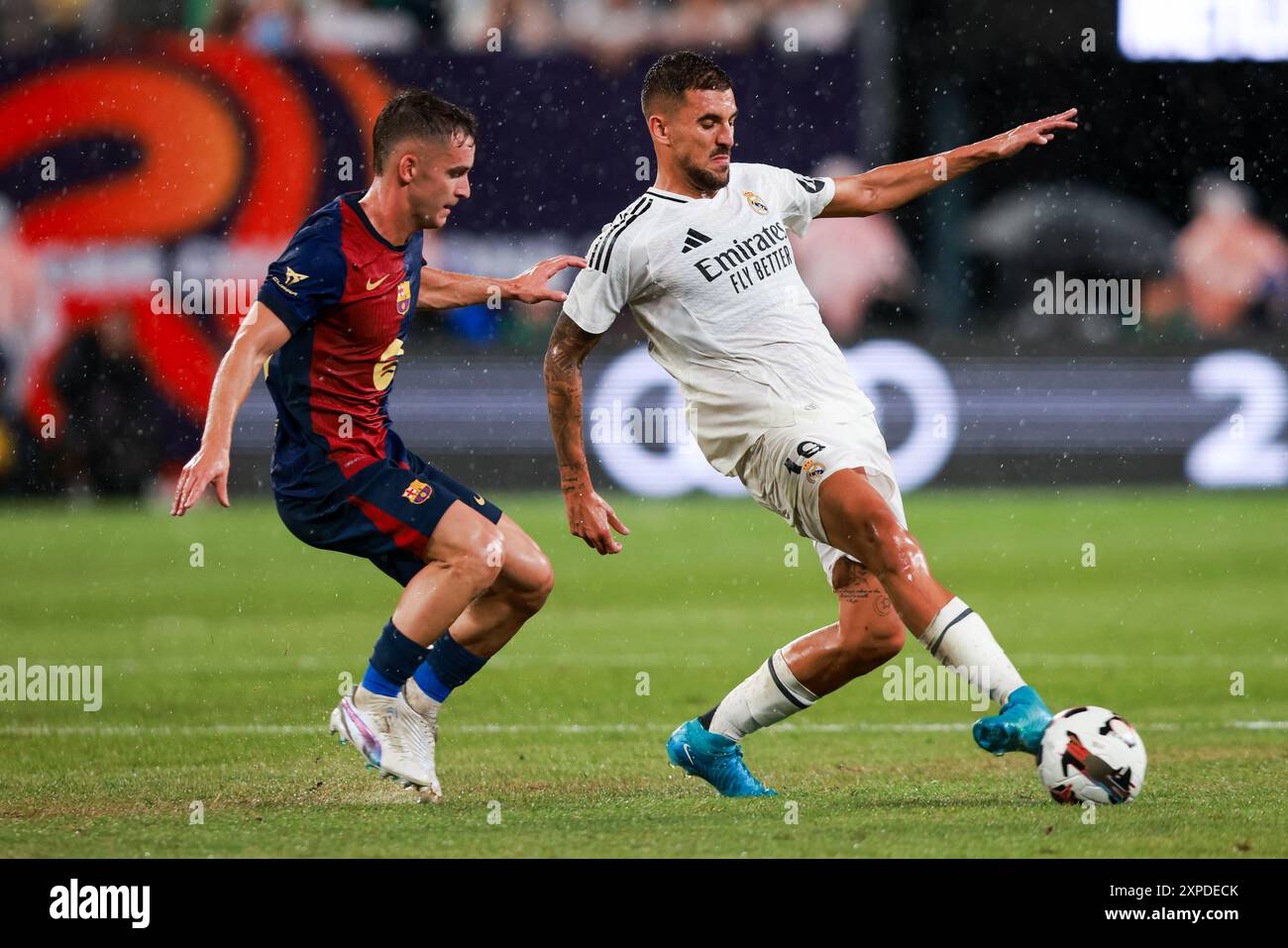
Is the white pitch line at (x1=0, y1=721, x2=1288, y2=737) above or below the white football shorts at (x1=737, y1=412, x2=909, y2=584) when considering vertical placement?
below

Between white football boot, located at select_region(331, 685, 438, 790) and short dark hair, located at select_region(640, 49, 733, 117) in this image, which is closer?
white football boot, located at select_region(331, 685, 438, 790)

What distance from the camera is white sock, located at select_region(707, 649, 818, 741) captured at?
20.2 feet

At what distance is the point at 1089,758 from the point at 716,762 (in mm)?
1386

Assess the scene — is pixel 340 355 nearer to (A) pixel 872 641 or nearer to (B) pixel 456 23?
(A) pixel 872 641

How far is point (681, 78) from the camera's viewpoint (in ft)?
19.9

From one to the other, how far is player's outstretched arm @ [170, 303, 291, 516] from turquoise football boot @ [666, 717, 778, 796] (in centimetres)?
173

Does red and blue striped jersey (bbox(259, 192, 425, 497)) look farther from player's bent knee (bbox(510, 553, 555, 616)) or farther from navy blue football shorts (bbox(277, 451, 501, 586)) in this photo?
player's bent knee (bbox(510, 553, 555, 616))

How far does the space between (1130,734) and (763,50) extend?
43.9 ft

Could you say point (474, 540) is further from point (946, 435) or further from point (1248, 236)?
point (1248, 236)

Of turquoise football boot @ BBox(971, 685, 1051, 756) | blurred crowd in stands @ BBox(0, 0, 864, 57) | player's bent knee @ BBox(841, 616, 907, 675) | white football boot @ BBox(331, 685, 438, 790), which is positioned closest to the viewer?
turquoise football boot @ BBox(971, 685, 1051, 756)

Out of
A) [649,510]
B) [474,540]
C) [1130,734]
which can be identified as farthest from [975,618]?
[649,510]

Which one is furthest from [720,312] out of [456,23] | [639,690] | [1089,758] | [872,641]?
[456,23]

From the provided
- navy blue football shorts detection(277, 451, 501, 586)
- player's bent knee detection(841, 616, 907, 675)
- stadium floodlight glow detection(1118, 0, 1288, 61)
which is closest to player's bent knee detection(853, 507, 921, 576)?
player's bent knee detection(841, 616, 907, 675)

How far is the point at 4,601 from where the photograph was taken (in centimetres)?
1202
